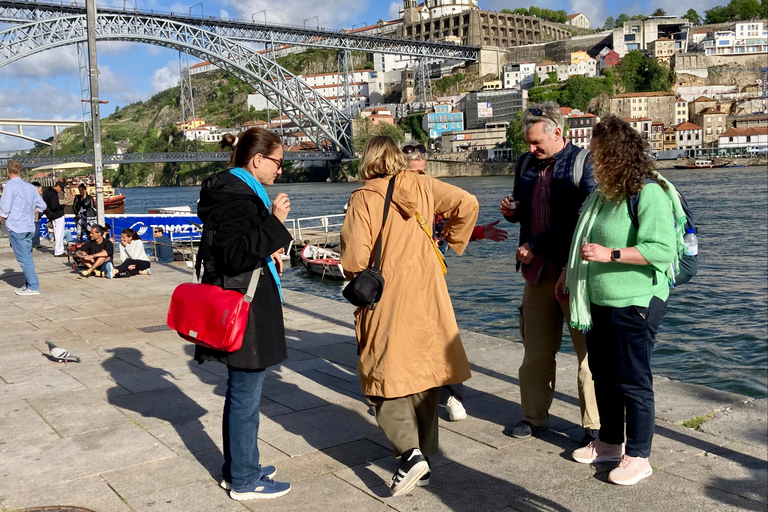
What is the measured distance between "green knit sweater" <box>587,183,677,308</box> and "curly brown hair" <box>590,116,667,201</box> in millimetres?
44

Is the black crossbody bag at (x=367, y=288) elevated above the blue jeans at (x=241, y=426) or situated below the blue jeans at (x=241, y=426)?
above

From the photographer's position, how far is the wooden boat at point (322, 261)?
17312 mm

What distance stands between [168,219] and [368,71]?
310ft

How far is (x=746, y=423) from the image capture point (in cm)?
319

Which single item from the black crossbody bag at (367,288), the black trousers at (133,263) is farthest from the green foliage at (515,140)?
the black crossbody bag at (367,288)

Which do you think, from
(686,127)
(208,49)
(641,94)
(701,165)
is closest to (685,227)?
(208,49)

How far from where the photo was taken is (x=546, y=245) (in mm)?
3180

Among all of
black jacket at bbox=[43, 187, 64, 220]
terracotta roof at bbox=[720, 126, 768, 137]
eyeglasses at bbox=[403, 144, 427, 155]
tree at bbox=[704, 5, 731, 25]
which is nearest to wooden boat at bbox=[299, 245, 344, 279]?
black jacket at bbox=[43, 187, 64, 220]

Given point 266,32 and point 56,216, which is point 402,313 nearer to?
point 56,216

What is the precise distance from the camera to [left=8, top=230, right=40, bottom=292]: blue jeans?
7684 millimetres

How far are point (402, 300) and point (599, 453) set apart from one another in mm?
977

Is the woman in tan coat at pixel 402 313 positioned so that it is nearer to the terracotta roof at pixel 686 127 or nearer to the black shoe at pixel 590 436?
the black shoe at pixel 590 436

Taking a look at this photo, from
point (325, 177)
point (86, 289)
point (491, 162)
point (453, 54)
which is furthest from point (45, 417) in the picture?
point (453, 54)

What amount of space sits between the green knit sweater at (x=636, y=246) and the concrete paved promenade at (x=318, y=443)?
66cm
